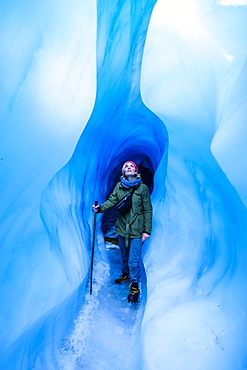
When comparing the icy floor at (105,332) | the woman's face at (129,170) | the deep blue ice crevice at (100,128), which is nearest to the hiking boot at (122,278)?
the icy floor at (105,332)

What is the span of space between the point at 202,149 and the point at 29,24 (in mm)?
1437

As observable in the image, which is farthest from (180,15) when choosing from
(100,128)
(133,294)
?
(133,294)

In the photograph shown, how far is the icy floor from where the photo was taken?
5.24 feet

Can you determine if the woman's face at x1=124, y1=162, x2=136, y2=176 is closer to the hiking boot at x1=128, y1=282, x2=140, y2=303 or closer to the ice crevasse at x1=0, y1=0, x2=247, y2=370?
the ice crevasse at x1=0, y1=0, x2=247, y2=370

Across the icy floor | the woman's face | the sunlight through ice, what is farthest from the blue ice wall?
the woman's face

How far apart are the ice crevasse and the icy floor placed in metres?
0.11

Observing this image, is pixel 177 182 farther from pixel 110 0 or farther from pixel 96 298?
pixel 110 0

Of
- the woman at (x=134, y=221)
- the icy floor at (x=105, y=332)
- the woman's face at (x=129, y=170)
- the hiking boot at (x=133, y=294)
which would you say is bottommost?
the icy floor at (x=105, y=332)

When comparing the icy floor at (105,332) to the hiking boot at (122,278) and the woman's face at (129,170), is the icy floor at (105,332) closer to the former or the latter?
the hiking boot at (122,278)

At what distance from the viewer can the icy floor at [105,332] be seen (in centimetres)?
160

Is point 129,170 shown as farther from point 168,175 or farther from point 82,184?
point 82,184

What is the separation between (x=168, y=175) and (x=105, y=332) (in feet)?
4.98

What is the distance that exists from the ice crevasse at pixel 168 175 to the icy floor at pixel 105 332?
0.35 feet

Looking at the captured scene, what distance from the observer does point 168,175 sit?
239 centimetres
